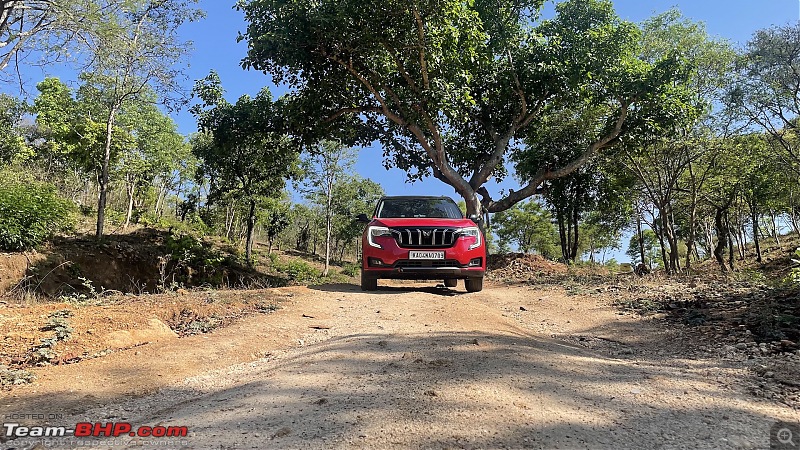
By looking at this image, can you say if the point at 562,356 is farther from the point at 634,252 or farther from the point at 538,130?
the point at 634,252

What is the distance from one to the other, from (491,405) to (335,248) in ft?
173

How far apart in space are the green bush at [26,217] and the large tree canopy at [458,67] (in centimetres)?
919

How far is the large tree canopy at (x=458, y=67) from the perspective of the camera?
35.8 ft

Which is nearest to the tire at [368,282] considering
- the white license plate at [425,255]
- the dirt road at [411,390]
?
the white license plate at [425,255]

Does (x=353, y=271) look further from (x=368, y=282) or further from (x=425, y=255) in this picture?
(x=425, y=255)

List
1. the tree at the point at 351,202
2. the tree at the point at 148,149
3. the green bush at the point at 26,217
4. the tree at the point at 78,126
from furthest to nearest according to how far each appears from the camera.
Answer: the tree at the point at 351,202
the tree at the point at 148,149
the tree at the point at 78,126
the green bush at the point at 26,217

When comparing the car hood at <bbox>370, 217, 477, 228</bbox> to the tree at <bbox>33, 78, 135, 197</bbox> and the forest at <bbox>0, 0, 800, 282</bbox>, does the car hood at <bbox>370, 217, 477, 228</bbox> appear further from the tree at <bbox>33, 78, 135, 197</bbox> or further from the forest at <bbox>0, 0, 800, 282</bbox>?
the tree at <bbox>33, 78, 135, 197</bbox>

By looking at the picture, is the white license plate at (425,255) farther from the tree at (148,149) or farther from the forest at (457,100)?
the tree at (148,149)

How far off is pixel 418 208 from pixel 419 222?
0.99 metres

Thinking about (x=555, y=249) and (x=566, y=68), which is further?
(x=555, y=249)

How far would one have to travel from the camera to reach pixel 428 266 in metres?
7.37

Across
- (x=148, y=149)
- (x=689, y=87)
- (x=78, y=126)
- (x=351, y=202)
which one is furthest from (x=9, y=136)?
(x=689, y=87)

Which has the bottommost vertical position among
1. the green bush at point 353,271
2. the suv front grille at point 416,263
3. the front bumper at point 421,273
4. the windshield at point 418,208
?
the green bush at point 353,271

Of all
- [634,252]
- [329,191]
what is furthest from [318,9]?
[634,252]
